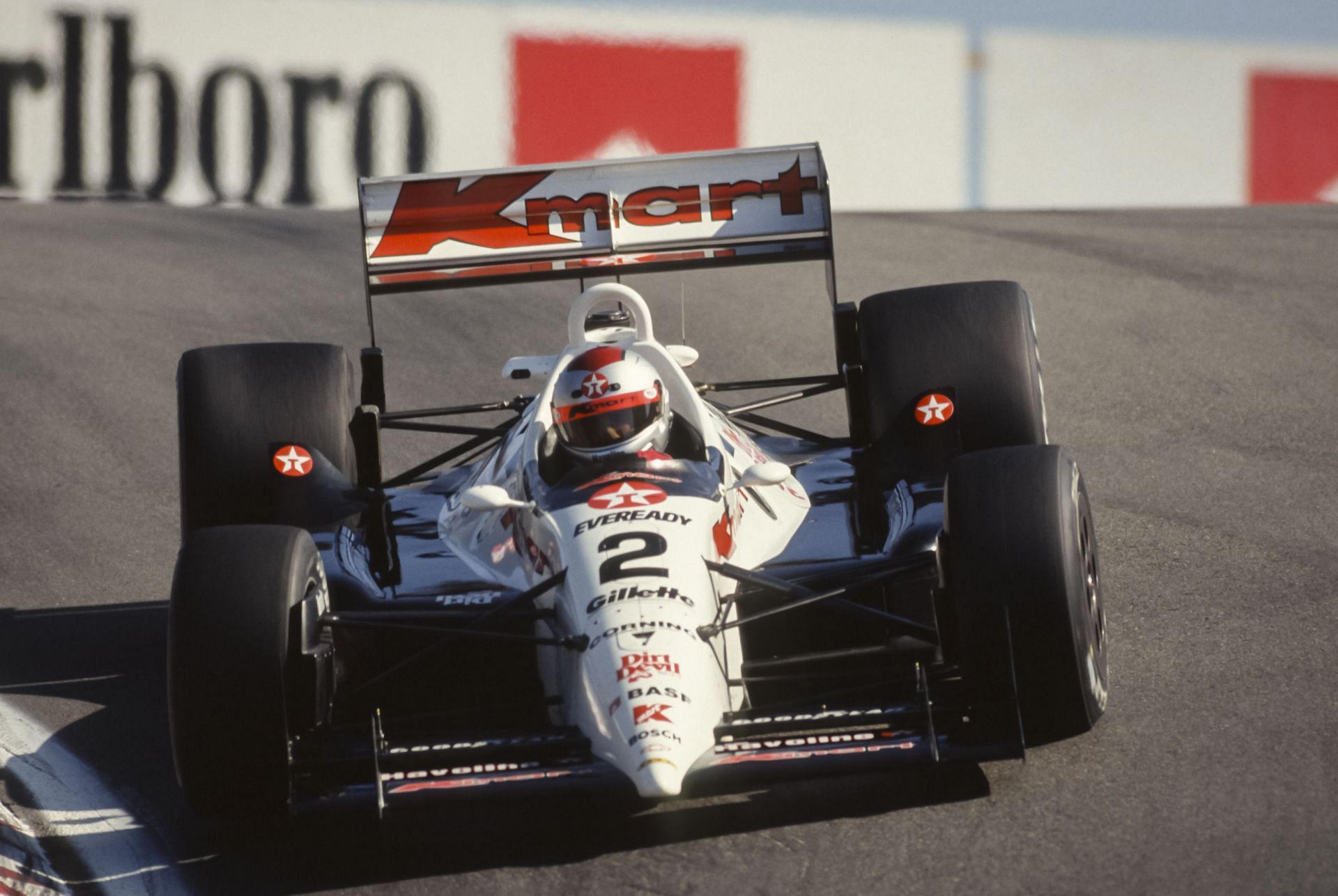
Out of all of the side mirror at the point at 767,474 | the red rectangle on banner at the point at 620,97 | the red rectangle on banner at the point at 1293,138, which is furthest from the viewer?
the red rectangle on banner at the point at 1293,138

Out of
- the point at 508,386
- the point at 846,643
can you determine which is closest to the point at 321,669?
the point at 846,643

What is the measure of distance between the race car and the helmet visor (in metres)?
0.01

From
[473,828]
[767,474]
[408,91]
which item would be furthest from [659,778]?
[408,91]

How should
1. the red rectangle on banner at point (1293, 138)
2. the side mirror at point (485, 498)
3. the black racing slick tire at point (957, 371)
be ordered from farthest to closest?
the red rectangle on banner at point (1293, 138) → the black racing slick tire at point (957, 371) → the side mirror at point (485, 498)

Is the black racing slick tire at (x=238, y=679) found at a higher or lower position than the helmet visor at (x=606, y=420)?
lower

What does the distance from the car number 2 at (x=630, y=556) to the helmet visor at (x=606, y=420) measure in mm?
627

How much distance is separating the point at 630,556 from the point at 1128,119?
1176 centimetres

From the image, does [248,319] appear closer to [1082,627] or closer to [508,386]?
[508,386]

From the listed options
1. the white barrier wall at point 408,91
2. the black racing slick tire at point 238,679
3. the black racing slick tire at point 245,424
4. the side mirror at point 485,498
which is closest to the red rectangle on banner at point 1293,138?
the white barrier wall at point 408,91

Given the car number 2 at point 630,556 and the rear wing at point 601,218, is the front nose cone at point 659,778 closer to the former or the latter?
the car number 2 at point 630,556

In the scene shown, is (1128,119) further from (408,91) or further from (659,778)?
(659,778)

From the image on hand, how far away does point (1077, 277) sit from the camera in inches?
535

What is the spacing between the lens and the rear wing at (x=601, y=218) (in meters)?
7.89

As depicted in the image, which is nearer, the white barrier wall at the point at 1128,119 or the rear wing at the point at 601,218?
the rear wing at the point at 601,218
